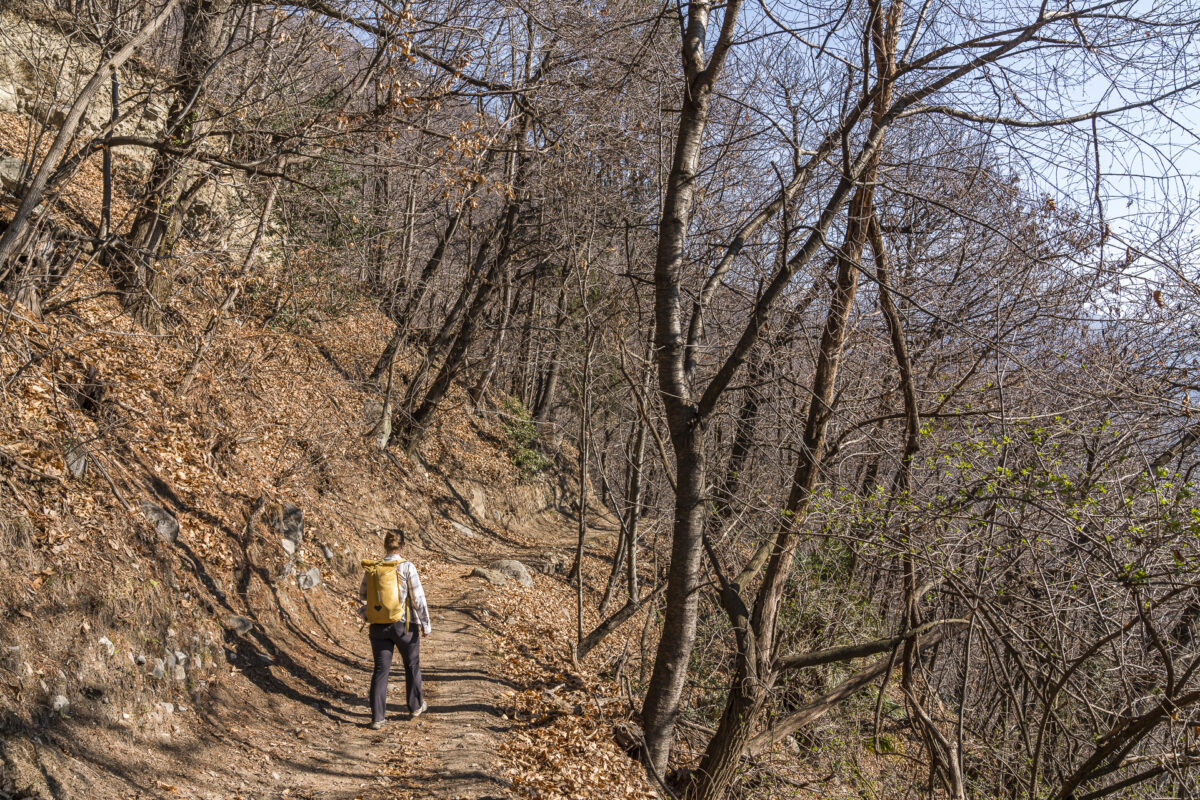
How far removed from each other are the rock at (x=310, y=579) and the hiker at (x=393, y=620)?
2.66 m

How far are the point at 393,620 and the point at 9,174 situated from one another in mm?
9149

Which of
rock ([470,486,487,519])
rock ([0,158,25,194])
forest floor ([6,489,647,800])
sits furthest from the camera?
rock ([470,486,487,519])

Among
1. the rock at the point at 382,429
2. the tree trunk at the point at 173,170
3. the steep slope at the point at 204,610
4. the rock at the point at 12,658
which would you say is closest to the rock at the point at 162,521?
the steep slope at the point at 204,610

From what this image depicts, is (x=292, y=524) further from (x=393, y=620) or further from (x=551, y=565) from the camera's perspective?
(x=551, y=565)

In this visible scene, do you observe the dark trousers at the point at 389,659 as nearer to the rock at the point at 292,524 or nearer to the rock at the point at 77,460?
the rock at the point at 77,460

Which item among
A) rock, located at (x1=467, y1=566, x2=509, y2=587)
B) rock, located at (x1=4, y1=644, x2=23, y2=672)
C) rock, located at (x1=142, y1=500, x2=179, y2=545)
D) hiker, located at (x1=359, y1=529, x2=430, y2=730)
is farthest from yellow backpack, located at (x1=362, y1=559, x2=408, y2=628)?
rock, located at (x1=467, y1=566, x2=509, y2=587)

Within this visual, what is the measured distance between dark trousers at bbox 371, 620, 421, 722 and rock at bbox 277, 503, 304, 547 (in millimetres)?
3095

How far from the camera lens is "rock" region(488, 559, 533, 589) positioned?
553 inches

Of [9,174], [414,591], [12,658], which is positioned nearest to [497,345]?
[9,174]

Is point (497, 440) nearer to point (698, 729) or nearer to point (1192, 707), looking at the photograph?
point (698, 729)

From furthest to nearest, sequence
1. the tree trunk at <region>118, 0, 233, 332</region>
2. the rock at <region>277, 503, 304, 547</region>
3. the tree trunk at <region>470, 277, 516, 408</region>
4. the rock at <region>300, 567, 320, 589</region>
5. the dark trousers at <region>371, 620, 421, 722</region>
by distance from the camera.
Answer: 1. the tree trunk at <region>470, 277, 516, 408</region>
2. the rock at <region>277, 503, 304, 547</region>
3. the rock at <region>300, 567, 320, 589</region>
4. the tree trunk at <region>118, 0, 233, 332</region>
5. the dark trousers at <region>371, 620, 421, 722</region>

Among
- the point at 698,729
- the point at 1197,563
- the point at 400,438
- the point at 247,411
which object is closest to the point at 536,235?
the point at 400,438

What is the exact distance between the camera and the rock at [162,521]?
6836mm

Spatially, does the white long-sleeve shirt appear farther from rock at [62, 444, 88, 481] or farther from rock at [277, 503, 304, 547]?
rock at [277, 503, 304, 547]
